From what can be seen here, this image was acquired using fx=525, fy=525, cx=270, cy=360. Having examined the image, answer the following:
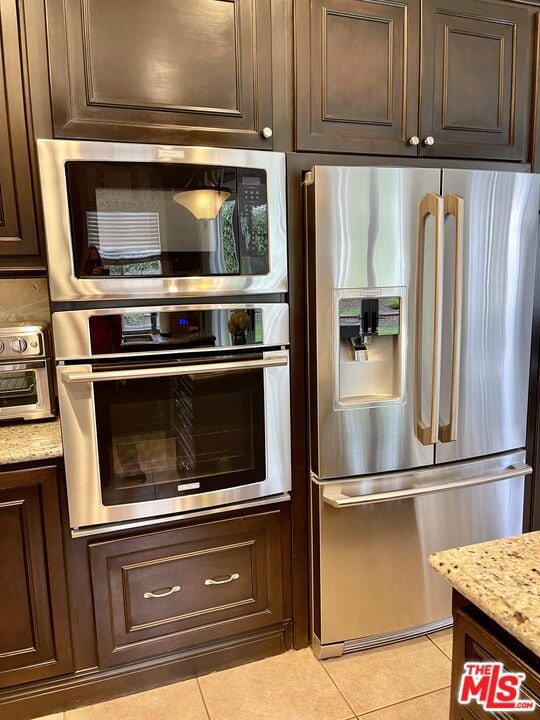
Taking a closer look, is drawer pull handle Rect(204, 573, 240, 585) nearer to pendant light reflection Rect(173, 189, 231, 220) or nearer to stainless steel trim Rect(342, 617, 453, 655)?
stainless steel trim Rect(342, 617, 453, 655)

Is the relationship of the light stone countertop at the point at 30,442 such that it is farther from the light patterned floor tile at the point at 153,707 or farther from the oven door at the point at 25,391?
the light patterned floor tile at the point at 153,707

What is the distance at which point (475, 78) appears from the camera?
197 centimetres

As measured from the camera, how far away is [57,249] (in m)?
1.59

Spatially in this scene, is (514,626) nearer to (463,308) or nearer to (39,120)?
(463,308)

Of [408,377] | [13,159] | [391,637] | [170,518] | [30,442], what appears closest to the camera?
[13,159]

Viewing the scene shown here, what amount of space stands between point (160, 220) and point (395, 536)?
4.72ft

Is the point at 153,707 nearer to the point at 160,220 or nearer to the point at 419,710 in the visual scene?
the point at 419,710

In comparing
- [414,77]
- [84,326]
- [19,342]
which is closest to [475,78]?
[414,77]

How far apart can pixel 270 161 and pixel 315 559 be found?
1.45 m

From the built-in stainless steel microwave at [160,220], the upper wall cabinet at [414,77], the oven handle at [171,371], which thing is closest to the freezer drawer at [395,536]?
the oven handle at [171,371]

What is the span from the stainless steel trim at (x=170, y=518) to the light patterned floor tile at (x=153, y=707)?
644 millimetres

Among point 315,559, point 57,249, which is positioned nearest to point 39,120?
point 57,249

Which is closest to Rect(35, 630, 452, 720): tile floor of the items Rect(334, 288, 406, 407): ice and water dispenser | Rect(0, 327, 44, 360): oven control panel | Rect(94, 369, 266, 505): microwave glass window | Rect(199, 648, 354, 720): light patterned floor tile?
Rect(199, 648, 354, 720): light patterned floor tile

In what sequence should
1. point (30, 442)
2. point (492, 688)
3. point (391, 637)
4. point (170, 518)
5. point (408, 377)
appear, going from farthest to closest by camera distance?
point (391, 637) → point (408, 377) → point (170, 518) → point (30, 442) → point (492, 688)
